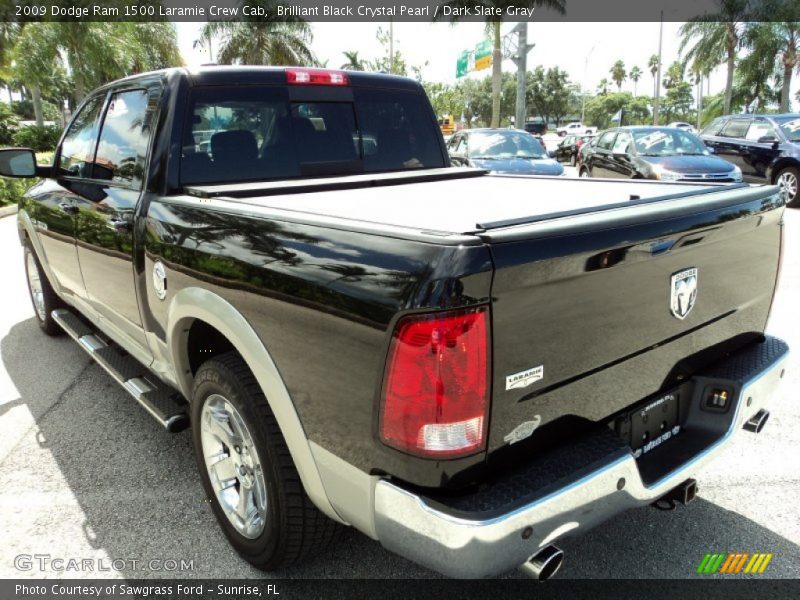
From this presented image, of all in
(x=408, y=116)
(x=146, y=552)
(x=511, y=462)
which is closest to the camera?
(x=511, y=462)

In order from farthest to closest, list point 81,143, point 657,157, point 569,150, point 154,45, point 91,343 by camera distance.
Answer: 1. point 154,45
2. point 569,150
3. point 657,157
4. point 81,143
5. point 91,343

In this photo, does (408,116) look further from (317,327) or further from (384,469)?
(384,469)

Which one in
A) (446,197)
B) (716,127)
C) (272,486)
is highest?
(716,127)

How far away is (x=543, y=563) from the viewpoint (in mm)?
1833

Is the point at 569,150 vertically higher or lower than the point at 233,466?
higher

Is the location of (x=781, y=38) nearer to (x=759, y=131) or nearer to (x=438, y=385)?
(x=759, y=131)

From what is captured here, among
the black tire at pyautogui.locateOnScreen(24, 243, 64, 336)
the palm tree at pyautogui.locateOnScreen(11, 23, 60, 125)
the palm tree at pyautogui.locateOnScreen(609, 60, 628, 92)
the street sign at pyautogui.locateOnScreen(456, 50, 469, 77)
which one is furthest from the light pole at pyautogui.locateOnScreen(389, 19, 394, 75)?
the palm tree at pyautogui.locateOnScreen(609, 60, 628, 92)

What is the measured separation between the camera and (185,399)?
318cm

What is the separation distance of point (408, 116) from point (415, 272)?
8.95 ft

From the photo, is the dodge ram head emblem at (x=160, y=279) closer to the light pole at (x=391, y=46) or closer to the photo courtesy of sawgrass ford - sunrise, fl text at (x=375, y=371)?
the photo courtesy of sawgrass ford - sunrise, fl text at (x=375, y=371)

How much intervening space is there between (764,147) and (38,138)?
33.7 meters

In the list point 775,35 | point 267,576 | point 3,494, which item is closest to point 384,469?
point 267,576

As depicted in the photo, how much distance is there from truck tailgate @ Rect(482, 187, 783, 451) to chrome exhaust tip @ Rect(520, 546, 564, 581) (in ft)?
1.12

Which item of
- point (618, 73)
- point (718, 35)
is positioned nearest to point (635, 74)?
point (618, 73)
